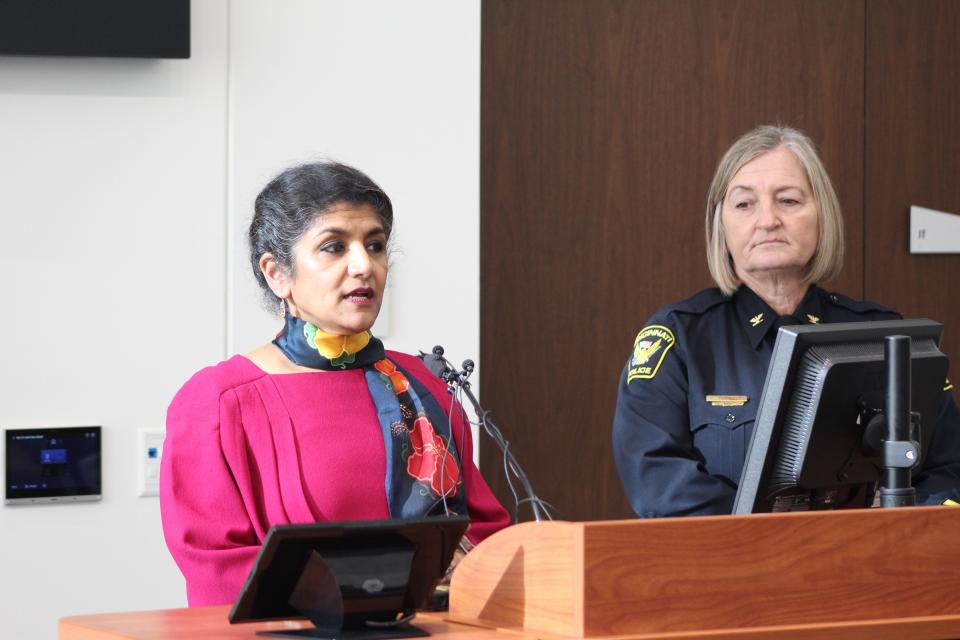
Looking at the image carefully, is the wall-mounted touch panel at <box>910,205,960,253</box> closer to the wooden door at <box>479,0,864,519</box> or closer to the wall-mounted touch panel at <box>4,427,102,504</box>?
the wooden door at <box>479,0,864,519</box>

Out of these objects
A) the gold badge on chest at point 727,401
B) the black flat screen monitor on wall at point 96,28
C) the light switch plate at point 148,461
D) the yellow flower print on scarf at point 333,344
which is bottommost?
the light switch plate at point 148,461

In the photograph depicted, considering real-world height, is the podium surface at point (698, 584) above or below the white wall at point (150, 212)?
below

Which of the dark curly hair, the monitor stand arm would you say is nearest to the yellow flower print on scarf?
the dark curly hair

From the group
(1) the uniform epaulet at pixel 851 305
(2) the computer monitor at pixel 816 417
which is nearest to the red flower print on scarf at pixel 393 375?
(2) the computer monitor at pixel 816 417

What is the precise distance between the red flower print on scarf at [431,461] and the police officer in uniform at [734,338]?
37 centimetres

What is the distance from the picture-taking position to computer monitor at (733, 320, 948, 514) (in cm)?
182

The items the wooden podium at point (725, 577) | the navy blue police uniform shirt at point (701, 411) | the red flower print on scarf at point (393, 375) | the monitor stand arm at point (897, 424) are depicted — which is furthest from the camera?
the navy blue police uniform shirt at point (701, 411)

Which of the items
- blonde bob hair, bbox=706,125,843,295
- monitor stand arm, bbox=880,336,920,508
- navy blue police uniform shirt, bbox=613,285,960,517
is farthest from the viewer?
blonde bob hair, bbox=706,125,843,295

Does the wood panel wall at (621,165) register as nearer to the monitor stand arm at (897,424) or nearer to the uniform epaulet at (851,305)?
the uniform epaulet at (851,305)

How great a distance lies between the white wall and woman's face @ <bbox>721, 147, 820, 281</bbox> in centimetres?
68

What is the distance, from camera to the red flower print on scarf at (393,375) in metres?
2.34

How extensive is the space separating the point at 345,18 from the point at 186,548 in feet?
4.26

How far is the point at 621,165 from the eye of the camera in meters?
3.66

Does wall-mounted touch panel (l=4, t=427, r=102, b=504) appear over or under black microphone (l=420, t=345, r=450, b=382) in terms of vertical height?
under
